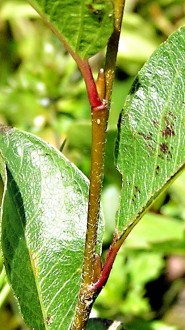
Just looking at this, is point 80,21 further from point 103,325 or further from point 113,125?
point 113,125

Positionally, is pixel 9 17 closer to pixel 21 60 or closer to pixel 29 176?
pixel 21 60

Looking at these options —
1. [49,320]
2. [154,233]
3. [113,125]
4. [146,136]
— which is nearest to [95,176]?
[146,136]

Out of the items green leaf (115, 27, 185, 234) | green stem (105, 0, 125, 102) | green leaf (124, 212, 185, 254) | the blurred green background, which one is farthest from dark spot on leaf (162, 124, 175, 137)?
green leaf (124, 212, 185, 254)

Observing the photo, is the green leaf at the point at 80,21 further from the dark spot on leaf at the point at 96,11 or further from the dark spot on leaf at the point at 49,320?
the dark spot on leaf at the point at 49,320

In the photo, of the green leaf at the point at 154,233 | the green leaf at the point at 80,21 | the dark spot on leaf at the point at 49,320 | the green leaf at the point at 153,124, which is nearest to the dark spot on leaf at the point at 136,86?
the green leaf at the point at 153,124

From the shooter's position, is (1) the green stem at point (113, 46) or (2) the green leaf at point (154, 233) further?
(2) the green leaf at point (154, 233)

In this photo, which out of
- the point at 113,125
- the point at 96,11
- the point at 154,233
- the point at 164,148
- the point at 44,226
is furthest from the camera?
the point at 154,233
